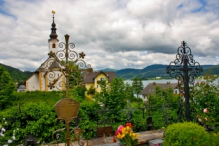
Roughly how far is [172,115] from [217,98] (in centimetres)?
193

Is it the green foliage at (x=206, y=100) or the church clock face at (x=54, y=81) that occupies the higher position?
the church clock face at (x=54, y=81)

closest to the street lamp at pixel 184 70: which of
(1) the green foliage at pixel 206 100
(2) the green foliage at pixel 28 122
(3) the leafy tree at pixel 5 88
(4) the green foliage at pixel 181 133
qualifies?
(1) the green foliage at pixel 206 100

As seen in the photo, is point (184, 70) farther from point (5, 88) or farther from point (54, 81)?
point (5, 88)

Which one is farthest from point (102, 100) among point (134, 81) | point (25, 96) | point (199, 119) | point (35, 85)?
point (134, 81)

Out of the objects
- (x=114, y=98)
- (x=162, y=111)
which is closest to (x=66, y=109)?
(x=114, y=98)

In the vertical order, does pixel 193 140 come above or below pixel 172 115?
above

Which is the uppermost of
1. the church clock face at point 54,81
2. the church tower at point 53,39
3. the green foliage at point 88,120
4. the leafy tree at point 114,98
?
the church tower at point 53,39

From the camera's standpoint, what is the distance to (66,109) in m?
3.20

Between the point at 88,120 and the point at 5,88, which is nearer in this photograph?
the point at 88,120

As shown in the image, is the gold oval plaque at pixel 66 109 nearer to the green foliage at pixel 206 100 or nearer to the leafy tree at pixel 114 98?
the leafy tree at pixel 114 98

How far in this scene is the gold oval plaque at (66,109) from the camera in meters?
3.15

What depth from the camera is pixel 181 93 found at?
6199 mm

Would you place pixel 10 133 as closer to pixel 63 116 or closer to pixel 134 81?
pixel 63 116

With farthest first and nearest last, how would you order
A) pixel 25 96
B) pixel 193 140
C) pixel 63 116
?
pixel 25 96, pixel 63 116, pixel 193 140
